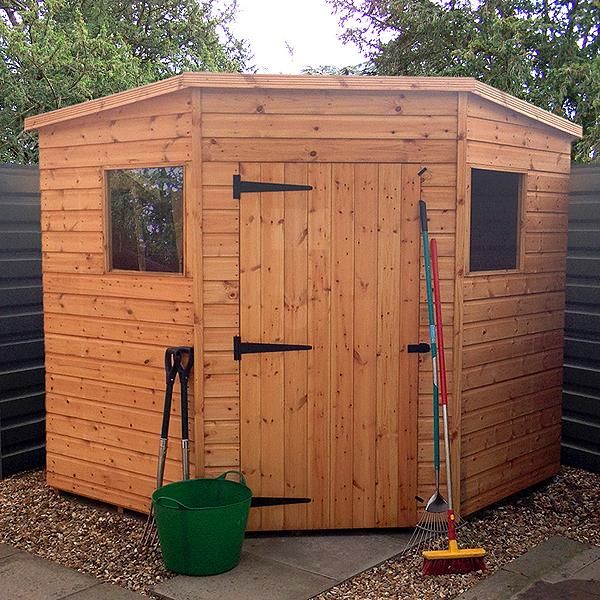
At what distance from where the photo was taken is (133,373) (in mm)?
4762

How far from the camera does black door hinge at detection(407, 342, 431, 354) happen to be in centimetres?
449

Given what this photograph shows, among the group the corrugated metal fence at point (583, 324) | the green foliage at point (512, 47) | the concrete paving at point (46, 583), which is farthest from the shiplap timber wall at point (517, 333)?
the green foliage at point (512, 47)

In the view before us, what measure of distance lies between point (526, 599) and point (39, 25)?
1256 cm

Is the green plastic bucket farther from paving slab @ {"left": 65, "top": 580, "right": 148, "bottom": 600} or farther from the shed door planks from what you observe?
the shed door planks

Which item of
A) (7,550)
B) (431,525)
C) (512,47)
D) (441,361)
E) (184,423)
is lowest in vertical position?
(7,550)

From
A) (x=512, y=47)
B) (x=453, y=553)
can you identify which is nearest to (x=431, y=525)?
(x=453, y=553)

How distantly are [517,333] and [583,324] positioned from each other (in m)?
0.77

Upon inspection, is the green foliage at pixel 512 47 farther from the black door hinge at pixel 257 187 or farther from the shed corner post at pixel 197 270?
the shed corner post at pixel 197 270

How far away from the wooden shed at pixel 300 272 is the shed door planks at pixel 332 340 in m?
0.01

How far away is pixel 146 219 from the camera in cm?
464

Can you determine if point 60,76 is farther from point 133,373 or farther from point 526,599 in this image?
point 526,599

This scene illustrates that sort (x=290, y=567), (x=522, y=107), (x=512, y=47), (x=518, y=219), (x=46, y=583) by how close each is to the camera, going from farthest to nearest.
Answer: (x=512, y=47)
(x=518, y=219)
(x=522, y=107)
(x=290, y=567)
(x=46, y=583)

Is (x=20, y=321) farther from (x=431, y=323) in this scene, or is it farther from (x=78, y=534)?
(x=431, y=323)

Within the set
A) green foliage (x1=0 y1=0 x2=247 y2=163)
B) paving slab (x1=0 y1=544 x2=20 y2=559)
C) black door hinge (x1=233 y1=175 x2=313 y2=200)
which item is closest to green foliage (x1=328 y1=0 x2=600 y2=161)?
green foliage (x1=0 y1=0 x2=247 y2=163)
